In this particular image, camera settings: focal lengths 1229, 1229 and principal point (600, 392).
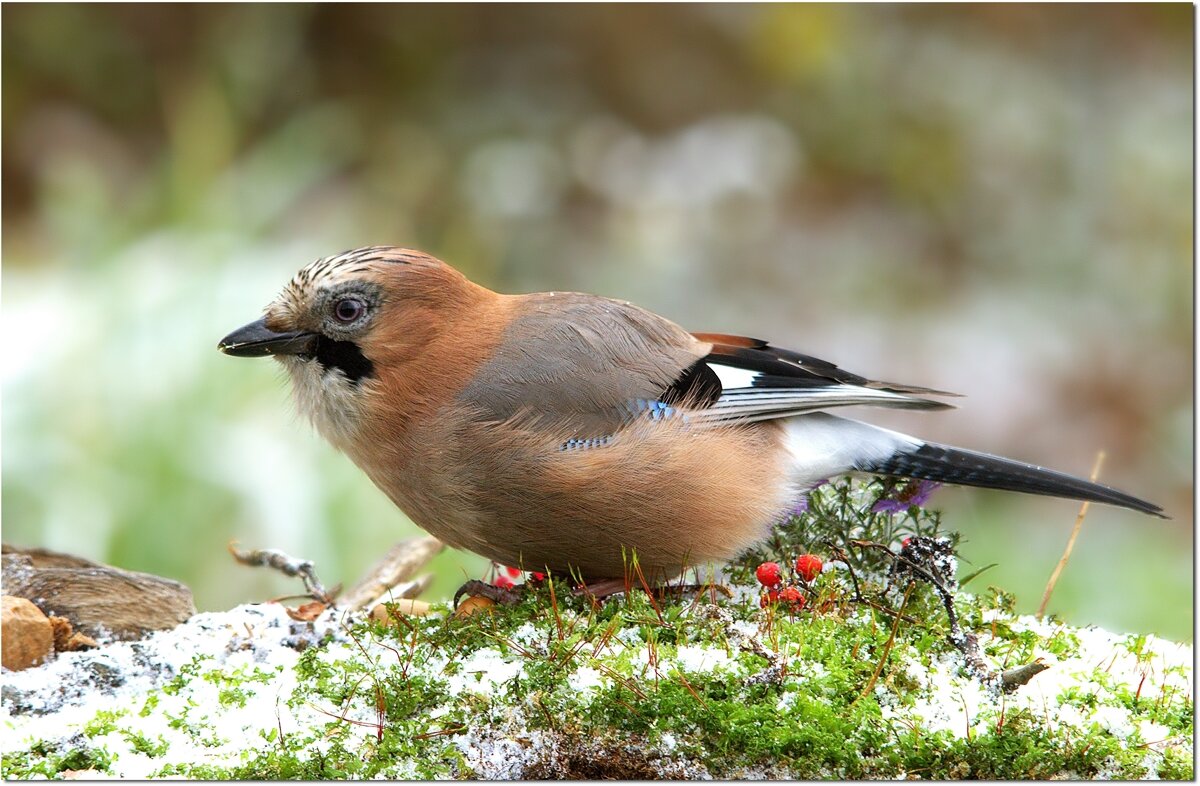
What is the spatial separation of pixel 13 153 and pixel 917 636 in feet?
21.4

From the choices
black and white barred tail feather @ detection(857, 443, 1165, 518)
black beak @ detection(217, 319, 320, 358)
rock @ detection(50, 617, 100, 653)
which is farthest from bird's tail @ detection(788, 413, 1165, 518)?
rock @ detection(50, 617, 100, 653)

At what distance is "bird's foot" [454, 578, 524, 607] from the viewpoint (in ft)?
8.88

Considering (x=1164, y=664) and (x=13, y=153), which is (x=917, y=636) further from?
(x=13, y=153)

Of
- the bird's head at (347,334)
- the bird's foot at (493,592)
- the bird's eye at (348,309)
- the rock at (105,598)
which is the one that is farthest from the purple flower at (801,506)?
the rock at (105,598)

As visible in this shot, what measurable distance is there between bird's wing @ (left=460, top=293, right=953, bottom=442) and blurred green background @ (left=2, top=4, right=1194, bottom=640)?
3364mm

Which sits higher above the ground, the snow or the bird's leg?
the bird's leg

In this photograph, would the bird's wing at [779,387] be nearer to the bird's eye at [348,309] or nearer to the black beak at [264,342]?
the bird's eye at [348,309]

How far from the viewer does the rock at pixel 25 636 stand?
8.45 feet

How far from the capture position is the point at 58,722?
2385mm

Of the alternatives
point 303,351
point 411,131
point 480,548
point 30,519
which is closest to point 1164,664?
point 480,548

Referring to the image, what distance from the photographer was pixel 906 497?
9.75 feet

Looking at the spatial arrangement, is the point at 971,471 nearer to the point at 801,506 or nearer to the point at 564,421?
the point at 801,506

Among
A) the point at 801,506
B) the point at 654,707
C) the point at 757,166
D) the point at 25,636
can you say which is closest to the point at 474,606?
the point at 654,707

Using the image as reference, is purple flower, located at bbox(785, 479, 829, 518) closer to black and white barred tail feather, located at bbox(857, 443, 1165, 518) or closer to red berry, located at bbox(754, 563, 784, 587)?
black and white barred tail feather, located at bbox(857, 443, 1165, 518)
